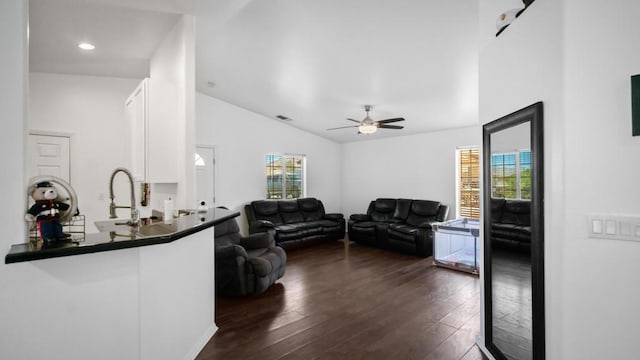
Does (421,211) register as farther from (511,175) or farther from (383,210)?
(511,175)

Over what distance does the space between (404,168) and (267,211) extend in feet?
10.9

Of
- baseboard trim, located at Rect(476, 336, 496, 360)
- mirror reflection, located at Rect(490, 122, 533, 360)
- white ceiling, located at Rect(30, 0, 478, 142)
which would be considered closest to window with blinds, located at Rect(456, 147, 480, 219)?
white ceiling, located at Rect(30, 0, 478, 142)

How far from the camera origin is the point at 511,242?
79.0 inches

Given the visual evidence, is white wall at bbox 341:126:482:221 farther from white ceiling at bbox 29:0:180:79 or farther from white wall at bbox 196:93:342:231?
white ceiling at bbox 29:0:180:79

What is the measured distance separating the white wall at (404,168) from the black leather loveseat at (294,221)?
1315 mm

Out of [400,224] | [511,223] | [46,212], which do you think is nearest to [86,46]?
[46,212]

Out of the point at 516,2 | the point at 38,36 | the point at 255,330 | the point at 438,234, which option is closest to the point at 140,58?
the point at 38,36

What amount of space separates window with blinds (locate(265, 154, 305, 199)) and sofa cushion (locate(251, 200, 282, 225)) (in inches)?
16.8

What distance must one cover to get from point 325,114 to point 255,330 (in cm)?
424

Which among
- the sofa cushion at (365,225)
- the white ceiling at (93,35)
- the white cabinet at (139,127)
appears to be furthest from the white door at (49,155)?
the sofa cushion at (365,225)

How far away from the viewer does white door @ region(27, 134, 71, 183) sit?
3.82 meters

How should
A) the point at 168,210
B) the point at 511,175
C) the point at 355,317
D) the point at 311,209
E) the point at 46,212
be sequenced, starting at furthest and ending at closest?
the point at 311,209
the point at 355,317
the point at 168,210
the point at 511,175
the point at 46,212

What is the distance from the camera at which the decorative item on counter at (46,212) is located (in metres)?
1.58

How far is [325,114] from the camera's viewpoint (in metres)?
5.89
